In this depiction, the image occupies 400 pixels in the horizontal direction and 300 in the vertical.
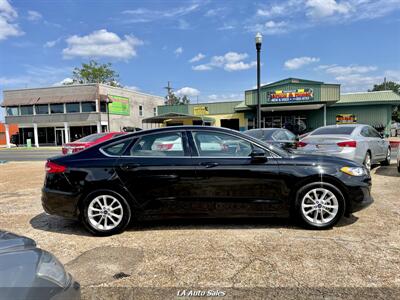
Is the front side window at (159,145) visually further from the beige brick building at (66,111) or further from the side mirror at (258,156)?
the beige brick building at (66,111)

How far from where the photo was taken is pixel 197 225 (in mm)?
4738

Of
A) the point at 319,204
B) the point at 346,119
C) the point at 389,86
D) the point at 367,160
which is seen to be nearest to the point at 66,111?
the point at 346,119

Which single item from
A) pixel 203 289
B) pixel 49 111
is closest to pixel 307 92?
pixel 203 289

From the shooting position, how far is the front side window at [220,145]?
4520mm

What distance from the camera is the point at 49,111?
39875 mm

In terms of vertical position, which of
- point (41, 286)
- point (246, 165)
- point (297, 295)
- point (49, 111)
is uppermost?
point (49, 111)

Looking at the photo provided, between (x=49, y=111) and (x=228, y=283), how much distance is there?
42326 mm

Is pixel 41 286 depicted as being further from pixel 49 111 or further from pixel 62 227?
pixel 49 111

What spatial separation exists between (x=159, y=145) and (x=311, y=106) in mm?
28913

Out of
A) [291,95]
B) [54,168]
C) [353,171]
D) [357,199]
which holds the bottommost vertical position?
[357,199]

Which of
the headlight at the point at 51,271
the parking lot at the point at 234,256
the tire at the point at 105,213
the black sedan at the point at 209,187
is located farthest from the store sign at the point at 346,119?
the headlight at the point at 51,271

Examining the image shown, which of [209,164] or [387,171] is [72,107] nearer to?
[387,171]

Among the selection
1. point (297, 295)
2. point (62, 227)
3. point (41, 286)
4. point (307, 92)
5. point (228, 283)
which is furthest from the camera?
point (307, 92)

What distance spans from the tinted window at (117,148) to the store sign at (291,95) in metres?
27.0
